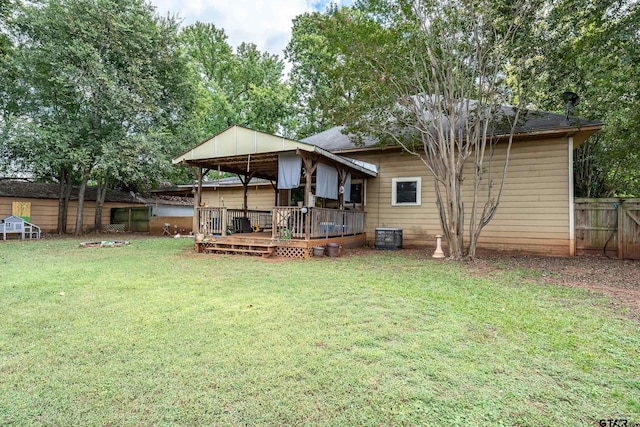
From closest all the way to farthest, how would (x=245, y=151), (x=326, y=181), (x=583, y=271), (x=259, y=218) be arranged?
(x=583, y=271) → (x=245, y=151) → (x=326, y=181) → (x=259, y=218)

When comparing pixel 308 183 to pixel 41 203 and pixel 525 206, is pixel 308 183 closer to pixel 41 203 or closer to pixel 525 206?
pixel 525 206

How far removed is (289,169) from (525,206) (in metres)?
6.81

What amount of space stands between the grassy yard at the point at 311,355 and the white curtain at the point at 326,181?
13.2 feet

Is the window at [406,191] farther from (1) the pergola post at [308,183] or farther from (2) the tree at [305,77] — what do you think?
(2) the tree at [305,77]

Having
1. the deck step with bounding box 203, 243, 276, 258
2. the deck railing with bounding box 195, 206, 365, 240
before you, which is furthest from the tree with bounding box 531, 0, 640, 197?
the deck step with bounding box 203, 243, 276, 258

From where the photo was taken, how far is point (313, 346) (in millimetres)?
2695

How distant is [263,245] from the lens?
8195 mm

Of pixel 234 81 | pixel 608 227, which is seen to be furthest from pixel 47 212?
pixel 608 227

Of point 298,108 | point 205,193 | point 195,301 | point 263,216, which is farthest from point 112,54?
point 195,301

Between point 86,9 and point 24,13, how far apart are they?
2.44m

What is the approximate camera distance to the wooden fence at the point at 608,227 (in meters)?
7.88

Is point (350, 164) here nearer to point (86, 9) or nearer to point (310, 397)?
point (310, 397)

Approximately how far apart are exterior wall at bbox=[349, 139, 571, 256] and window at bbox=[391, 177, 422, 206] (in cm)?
16

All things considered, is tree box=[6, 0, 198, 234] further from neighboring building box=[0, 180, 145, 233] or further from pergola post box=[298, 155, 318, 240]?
pergola post box=[298, 155, 318, 240]
